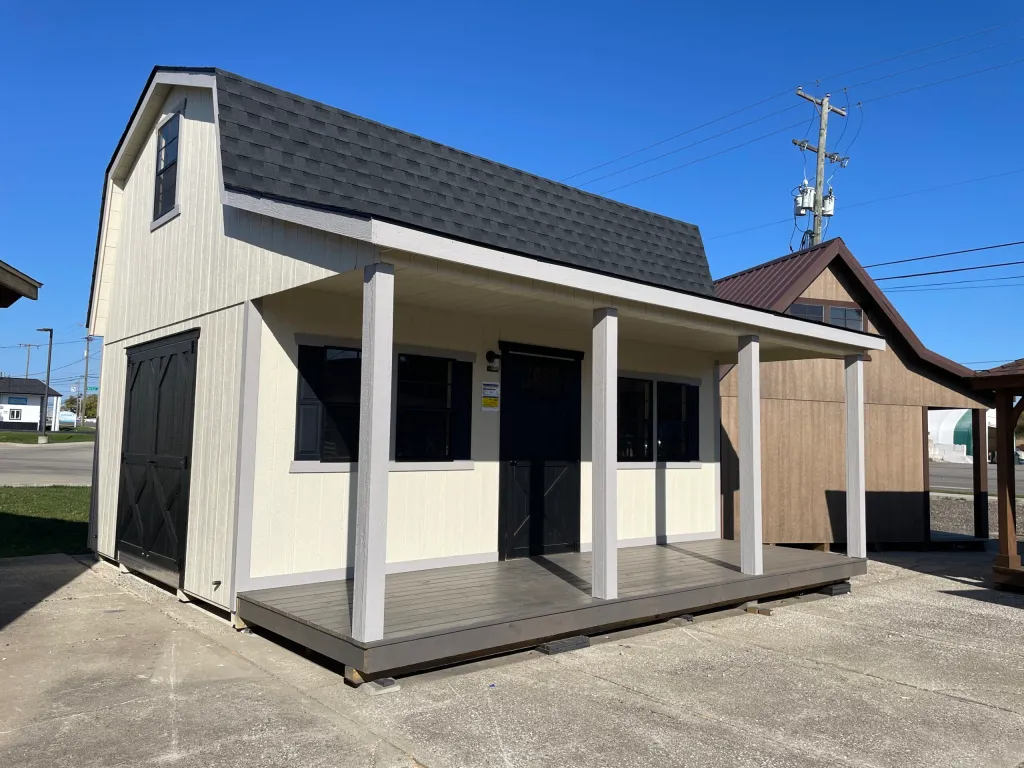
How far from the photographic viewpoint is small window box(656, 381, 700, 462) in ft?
30.8

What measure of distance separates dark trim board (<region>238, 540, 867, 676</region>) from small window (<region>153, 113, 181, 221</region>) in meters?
4.30

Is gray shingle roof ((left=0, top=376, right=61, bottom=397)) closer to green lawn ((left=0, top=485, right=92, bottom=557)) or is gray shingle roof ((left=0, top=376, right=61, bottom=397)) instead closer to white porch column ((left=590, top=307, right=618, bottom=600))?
green lawn ((left=0, top=485, right=92, bottom=557))

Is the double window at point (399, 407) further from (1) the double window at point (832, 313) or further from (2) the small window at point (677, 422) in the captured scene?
(1) the double window at point (832, 313)

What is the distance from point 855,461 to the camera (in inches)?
339

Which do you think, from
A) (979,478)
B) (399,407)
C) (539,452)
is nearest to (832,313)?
(979,478)

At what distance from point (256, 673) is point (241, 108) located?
177 inches

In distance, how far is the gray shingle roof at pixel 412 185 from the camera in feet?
21.1

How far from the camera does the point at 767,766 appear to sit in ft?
12.3

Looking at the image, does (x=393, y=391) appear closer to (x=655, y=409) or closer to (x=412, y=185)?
(x=412, y=185)

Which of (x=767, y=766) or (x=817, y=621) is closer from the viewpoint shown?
(x=767, y=766)

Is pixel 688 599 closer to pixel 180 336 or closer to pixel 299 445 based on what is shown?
pixel 299 445

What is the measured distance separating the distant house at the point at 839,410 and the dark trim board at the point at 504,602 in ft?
10.7

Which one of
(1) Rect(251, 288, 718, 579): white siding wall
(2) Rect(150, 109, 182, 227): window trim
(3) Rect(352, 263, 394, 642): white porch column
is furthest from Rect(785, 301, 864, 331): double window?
(3) Rect(352, 263, 394, 642): white porch column

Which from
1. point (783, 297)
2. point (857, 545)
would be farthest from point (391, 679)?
point (783, 297)
